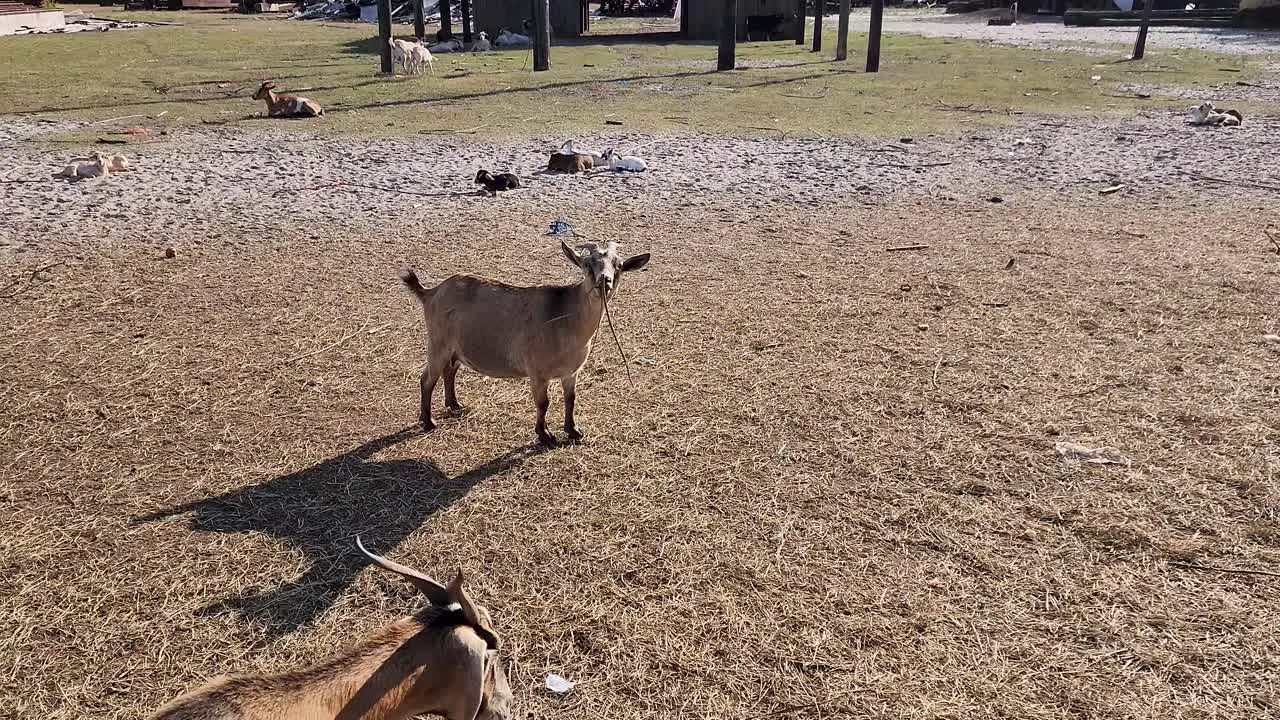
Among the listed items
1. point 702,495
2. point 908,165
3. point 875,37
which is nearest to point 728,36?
point 875,37

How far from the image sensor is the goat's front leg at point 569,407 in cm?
571

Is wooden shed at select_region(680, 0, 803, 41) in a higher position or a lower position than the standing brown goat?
higher

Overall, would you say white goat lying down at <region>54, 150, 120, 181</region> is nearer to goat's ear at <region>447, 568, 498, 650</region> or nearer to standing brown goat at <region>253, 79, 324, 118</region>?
standing brown goat at <region>253, 79, 324, 118</region>

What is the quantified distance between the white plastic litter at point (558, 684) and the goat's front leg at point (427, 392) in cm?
242

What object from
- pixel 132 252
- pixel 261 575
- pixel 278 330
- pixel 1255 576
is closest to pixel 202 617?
pixel 261 575

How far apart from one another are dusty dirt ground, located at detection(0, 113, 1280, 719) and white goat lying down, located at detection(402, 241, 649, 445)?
17.4 inches

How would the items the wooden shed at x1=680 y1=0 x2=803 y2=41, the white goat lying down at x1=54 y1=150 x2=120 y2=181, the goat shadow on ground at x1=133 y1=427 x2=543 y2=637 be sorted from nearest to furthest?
the goat shadow on ground at x1=133 y1=427 x2=543 y2=637 < the white goat lying down at x1=54 y1=150 x2=120 y2=181 < the wooden shed at x1=680 y1=0 x2=803 y2=41

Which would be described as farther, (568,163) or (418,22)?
(418,22)

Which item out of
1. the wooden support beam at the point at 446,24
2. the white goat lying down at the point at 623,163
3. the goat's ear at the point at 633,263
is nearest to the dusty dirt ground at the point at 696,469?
the goat's ear at the point at 633,263

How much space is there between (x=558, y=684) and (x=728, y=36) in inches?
927

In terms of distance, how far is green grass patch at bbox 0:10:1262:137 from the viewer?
1705cm

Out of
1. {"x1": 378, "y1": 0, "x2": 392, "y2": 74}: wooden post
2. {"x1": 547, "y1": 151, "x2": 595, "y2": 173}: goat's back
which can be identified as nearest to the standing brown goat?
{"x1": 547, "y1": 151, "x2": 595, "y2": 173}: goat's back

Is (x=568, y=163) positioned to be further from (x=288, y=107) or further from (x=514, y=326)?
(x=514, y=326)

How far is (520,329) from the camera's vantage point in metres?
5.60
